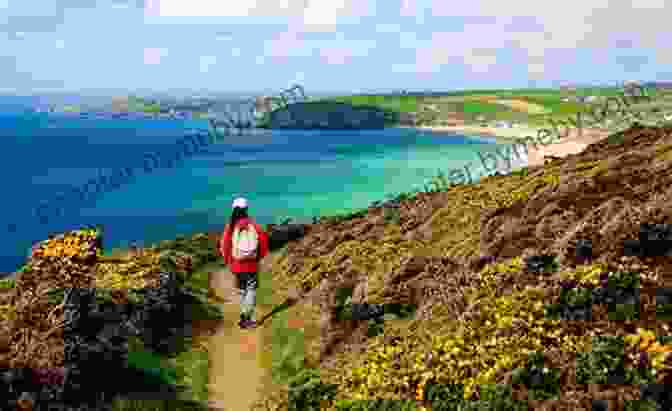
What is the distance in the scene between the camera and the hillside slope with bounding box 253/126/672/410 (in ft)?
36.0

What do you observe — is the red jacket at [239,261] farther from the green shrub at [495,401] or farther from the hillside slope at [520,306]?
the green shrub at [495,401]

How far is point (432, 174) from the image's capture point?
145625 mm

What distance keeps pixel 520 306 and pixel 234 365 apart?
9226 millimetres

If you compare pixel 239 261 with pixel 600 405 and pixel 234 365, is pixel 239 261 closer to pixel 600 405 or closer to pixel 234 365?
pixel 234 365

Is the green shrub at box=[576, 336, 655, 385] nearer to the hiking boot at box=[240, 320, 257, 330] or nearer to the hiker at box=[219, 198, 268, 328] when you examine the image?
the hiker at box=[219, 198, 268, 328]

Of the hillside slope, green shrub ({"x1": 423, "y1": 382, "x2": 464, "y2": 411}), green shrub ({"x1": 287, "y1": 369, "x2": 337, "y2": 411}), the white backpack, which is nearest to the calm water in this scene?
the white backpack

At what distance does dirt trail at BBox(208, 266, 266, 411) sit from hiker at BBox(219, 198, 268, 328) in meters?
1.52

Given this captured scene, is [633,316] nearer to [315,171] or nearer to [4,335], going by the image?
[4,335]

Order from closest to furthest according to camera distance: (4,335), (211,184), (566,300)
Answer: (566,300)
(4,335)
(211,184)

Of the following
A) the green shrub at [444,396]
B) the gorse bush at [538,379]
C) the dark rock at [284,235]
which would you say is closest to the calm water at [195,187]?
the dark rock at [284,235]

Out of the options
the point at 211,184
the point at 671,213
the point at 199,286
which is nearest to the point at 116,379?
the point at 671,213

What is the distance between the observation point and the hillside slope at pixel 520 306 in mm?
10977

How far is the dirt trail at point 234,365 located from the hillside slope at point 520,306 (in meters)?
1.84

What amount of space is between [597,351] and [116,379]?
10.9 m
